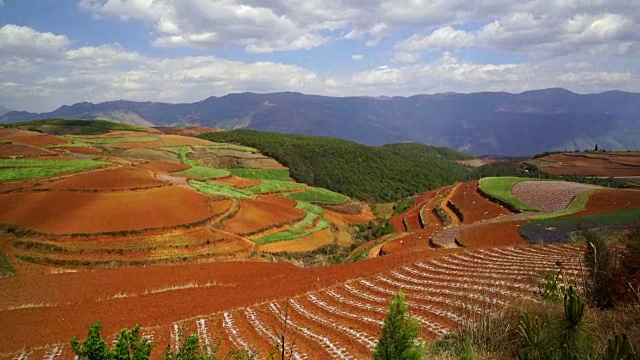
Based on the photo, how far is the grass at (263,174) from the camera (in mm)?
76800

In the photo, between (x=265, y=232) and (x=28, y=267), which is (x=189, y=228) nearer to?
(x=265, y=232)

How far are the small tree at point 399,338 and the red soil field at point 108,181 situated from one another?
38618 millimetres

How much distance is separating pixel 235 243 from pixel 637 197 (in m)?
37.1

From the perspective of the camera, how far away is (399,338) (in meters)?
6.08

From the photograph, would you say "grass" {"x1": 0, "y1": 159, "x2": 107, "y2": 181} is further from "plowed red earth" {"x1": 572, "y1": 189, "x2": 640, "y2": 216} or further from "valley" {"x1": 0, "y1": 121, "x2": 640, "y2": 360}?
"plowed red earth" {"x1": 572, "y1": 189, "x2": 640, "y2": 216}

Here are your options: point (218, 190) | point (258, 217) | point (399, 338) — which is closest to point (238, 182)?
point (218, 190)

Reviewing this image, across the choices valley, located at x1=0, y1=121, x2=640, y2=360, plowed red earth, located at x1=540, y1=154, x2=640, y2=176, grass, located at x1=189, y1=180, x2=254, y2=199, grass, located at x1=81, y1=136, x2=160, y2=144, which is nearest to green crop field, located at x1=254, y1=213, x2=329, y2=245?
valley, located at x1=0, y1=121, x2=640, y2=360

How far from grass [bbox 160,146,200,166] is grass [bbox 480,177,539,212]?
44997mm

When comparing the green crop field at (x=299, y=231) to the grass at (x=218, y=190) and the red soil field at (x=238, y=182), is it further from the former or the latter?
the red soil field at (x=238, y=182)

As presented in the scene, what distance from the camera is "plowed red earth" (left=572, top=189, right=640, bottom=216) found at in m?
39.8

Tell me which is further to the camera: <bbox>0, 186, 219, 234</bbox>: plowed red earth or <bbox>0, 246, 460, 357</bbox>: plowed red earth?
<bbox>0, 186, 219, 234</bbox>: plowed red earth

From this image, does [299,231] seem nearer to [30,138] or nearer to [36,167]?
[36,167]

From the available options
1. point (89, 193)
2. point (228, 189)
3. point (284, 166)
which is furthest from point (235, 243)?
point (284, 166)

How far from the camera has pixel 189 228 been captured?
3688 centimetres
